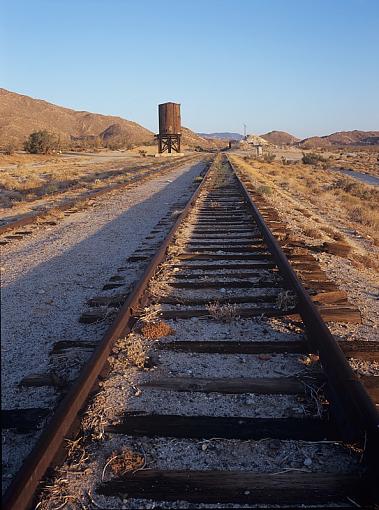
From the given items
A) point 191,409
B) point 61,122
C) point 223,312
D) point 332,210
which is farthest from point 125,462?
point 61,122

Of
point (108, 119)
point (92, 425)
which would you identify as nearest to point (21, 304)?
point (92, 425)

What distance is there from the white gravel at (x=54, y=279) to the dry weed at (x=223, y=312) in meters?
1.09

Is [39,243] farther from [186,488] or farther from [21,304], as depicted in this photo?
[186,488]

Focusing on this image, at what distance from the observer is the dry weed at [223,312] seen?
205 inches

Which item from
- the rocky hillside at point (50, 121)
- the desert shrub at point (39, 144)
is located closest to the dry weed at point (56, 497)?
the desert shrub at point (39, 144)

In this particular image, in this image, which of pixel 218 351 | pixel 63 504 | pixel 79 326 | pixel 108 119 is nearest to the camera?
pixel 63 504

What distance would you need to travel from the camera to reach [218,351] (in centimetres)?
445

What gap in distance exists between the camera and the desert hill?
11569 centimetres

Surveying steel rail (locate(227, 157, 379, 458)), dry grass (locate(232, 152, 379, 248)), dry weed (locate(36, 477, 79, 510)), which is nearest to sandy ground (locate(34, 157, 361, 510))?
dry weed (locate(36, 477, 79, 510))

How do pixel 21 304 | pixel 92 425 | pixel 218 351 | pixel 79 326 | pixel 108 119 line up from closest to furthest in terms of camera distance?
pixel 92 425
pixel 218 351
pixel 79 326
pixel 21 304
pixel 108 119

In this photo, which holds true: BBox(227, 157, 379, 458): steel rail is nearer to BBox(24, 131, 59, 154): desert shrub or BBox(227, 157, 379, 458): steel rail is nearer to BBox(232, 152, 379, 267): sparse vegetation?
BBox(232, 152, 379, 267): sparse vegetation

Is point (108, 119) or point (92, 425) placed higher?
point (108, 119)

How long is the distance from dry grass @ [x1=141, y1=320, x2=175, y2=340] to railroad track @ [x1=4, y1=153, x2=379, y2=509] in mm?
14

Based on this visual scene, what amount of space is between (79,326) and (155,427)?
7.28 feet
